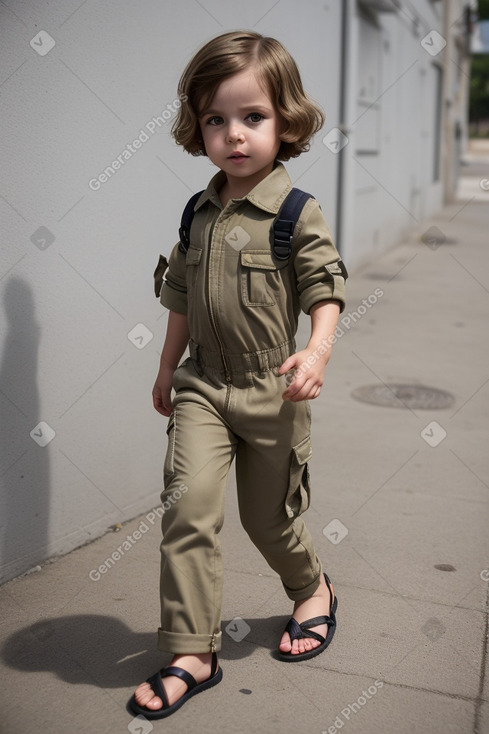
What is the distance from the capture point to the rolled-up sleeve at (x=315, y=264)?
8.32ft

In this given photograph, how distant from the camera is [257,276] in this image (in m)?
2.57

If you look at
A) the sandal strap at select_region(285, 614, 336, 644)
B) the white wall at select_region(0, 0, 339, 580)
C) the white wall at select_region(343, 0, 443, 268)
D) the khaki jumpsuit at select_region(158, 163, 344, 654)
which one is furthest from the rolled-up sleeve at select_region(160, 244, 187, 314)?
the white wall at select_region(343, 0, 443, 268)

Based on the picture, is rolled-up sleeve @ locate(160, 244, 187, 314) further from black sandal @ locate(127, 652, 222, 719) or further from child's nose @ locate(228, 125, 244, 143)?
black sandal @ locate(127, 652, 222, 719)

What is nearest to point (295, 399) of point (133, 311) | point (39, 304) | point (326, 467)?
point (39, 304)

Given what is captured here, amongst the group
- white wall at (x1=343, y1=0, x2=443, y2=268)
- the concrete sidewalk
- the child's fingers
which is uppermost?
the child's fingers

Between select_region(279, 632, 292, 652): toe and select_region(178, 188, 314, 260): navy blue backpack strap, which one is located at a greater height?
select_region(178, 188, 314, 260): navy blue backpack strap

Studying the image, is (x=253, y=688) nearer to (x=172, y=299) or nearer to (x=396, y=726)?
(x=396, y=726)

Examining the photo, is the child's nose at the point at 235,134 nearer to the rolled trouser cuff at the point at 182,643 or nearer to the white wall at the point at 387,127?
the rolled trouser cuff at the point at 182,643

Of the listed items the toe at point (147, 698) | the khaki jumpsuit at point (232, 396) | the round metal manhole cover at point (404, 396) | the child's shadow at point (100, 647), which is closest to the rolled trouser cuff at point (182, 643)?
the khaki jumpsuit at point (232, 396)

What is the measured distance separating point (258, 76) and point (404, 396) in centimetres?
376

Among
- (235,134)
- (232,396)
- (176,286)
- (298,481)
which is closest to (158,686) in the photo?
(298,481)

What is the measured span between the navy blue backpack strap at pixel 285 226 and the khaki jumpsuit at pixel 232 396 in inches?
0.8

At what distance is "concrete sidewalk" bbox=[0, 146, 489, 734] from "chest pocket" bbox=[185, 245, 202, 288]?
119 centimetres

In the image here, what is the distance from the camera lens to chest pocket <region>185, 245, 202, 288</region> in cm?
266
